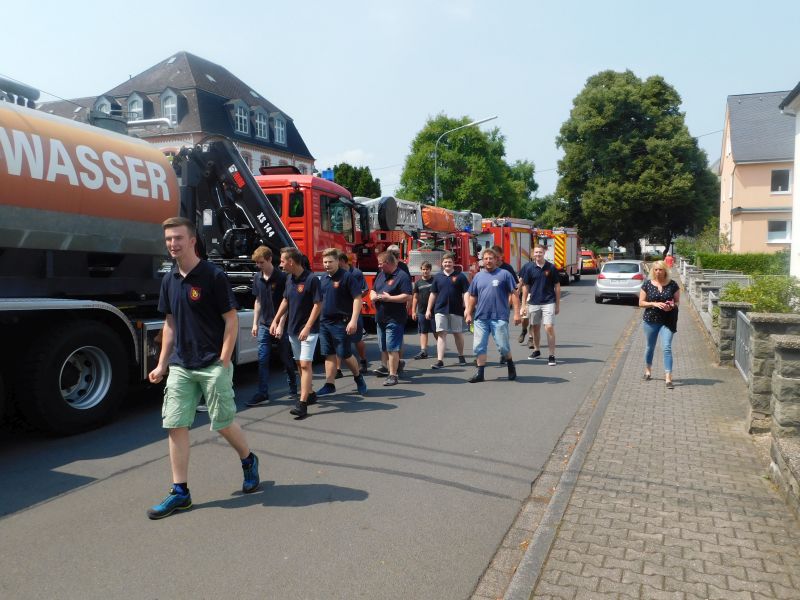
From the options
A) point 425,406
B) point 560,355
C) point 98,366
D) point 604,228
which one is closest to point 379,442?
point 425,406

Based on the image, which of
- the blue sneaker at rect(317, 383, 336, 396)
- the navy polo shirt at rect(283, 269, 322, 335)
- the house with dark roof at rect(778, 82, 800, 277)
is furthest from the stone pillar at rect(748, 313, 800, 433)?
the house with dark roof at rect(778, 82, 800, 277)

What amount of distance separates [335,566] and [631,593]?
149 centimetres

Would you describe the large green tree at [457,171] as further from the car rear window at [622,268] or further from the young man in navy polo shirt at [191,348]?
the young man in navy polo shirt at [191,348]

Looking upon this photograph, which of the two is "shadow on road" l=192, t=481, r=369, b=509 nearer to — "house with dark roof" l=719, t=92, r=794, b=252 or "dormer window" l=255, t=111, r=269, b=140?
"house with dark roof" l=719, t=92, r=794, b=252

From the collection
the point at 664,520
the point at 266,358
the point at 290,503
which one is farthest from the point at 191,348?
the point at 266,358

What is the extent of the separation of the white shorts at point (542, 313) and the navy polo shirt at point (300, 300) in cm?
438

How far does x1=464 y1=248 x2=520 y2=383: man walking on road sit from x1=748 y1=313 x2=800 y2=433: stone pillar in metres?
3.05

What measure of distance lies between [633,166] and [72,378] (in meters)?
45.4

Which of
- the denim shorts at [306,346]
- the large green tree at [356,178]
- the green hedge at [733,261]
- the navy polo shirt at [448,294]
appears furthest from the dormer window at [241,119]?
the denim shorts at [306,346]

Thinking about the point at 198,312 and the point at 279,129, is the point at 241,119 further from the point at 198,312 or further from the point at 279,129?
the point at 198,312

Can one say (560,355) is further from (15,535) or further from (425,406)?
(15,535)

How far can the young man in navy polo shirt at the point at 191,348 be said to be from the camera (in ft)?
13.9

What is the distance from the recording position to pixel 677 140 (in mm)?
45094

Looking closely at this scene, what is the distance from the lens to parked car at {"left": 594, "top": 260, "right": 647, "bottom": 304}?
68.8 feet
